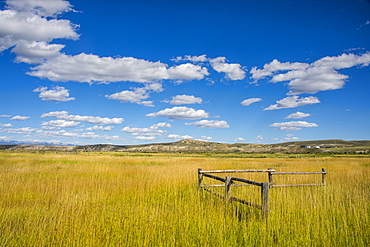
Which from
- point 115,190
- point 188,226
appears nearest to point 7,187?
point 115,190

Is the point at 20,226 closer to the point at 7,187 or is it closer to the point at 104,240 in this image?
the point at 104,240

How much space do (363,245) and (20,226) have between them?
8486 millimetres

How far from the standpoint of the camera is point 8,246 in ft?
17.2

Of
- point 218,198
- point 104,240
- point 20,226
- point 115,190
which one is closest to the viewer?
point 104,240

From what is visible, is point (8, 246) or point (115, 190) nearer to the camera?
point (8, 246)

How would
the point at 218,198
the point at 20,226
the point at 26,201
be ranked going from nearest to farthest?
the point at 20,226, the point at 26,201, the point at 218,198

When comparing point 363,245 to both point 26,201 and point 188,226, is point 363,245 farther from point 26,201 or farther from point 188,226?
point 26,201

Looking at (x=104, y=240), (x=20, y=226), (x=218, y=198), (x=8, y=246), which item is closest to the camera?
(x=8, y=246)

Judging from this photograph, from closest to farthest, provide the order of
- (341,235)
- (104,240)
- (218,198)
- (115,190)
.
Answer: (104,240), (341,235), (218,198), (115,190)

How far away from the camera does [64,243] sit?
536cm

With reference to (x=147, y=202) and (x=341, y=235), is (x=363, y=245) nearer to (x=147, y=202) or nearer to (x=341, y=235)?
(x=341, y=235)

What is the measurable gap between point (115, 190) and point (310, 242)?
27.4ft

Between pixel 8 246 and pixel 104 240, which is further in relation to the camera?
pixel 104 240

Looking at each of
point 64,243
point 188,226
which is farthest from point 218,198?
point 64,243
